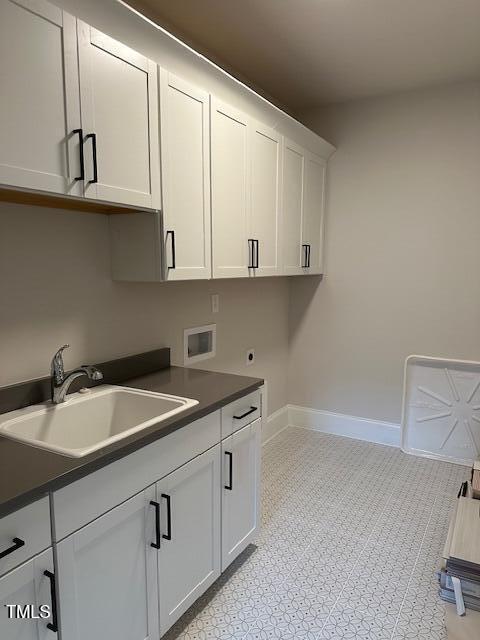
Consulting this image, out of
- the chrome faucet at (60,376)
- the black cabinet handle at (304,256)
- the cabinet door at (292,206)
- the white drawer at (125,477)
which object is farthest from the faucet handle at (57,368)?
the black cabinet handle at (304,256)

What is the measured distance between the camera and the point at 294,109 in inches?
141

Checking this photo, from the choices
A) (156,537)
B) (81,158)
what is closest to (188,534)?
(156,537)

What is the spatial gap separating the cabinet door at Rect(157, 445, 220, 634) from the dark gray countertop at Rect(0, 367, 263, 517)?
0.20m

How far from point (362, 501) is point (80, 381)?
1.84 m

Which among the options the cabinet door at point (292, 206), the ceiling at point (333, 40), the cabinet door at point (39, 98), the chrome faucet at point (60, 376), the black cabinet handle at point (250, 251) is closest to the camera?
the cabinet door at point (39, 98)

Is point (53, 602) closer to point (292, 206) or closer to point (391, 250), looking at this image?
point (292, 206)

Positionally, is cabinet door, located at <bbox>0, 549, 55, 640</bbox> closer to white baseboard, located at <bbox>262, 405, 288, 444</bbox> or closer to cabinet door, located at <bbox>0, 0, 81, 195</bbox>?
cabinet door, located at <bbox>0, 0, 81, 195</bbox>

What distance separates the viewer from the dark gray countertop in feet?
3.47

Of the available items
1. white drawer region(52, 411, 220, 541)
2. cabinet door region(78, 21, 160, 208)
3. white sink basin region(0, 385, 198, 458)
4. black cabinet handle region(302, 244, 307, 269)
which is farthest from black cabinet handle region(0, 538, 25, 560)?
black cabinet handle region(302, 244, 307, 269)

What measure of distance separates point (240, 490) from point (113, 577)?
0.77m

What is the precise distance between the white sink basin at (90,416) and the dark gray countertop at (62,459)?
0.05 m

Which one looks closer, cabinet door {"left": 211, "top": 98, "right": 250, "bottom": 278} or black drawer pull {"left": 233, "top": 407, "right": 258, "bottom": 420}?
black drawer pull {"left": 233, "top": 407, "right": 258, "bottom": 420}

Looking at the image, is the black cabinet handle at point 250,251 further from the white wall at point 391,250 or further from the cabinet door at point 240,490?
the white wall at point 391,250

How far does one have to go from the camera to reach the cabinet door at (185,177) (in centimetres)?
184
